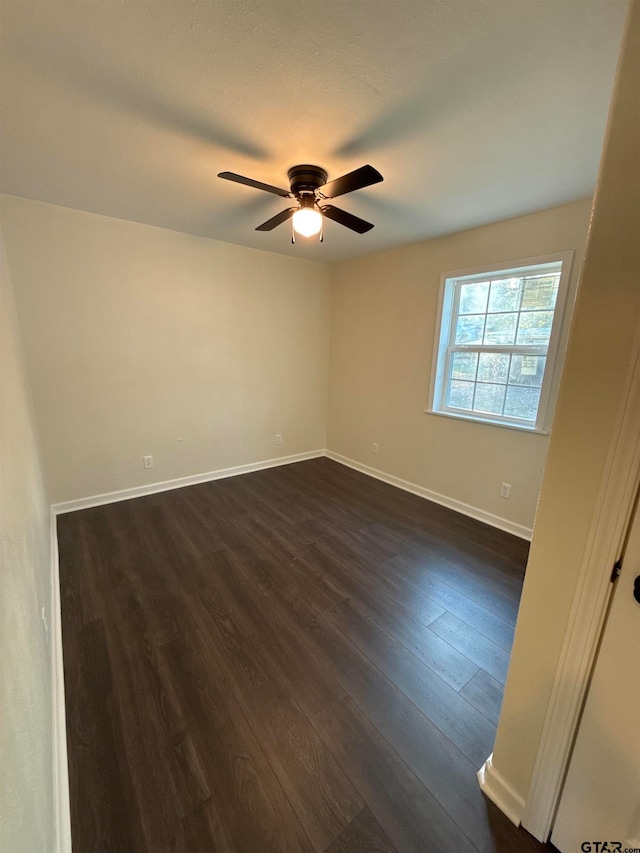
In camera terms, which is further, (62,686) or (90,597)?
(90,597)

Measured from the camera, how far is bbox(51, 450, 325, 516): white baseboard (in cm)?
296

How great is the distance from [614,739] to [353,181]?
7.20 feet

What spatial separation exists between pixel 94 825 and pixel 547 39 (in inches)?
114

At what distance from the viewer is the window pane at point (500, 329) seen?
107 inches

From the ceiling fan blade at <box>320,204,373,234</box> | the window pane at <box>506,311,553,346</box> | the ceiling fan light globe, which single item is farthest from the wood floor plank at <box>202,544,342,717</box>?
the window pane at <box>506,311,553,346</box>

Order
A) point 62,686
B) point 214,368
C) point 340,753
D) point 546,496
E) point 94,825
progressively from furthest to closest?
point 214,368 < point 62,686 < point 340,753 < point 94,825 < point 546,496

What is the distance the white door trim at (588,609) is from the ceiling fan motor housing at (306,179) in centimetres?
177

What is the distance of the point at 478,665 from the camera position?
160cm

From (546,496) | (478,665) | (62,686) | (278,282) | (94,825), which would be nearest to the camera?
(546,496)

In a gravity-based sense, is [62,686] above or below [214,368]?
below

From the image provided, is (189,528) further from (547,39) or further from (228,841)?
(547,39)

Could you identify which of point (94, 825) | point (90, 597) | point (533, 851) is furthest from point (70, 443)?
point (533, 851)

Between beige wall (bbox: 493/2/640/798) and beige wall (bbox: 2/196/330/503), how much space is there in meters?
3.18

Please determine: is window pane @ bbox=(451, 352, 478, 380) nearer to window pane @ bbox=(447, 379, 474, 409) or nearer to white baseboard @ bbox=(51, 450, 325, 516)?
window pane @ bbox=(447, 379, 474, 409)
